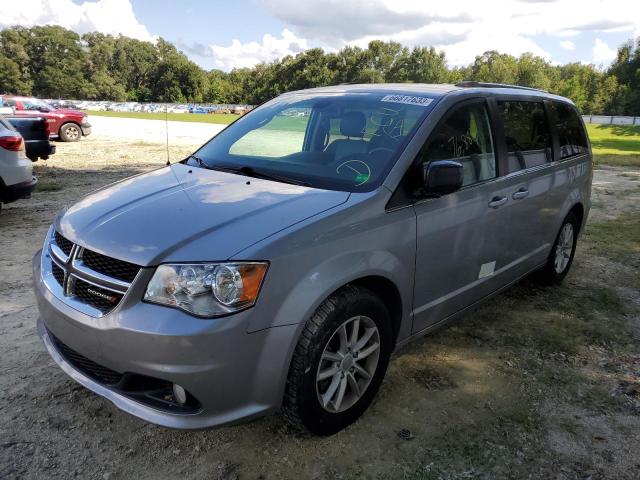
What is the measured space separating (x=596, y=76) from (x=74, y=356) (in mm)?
105943

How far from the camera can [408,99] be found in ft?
10.9

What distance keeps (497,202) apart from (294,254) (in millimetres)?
1821

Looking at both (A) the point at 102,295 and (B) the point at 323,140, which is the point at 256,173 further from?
(A) the point at 102,295

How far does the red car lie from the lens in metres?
17.3

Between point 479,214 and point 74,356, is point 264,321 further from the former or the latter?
point 479,214

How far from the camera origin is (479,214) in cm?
336

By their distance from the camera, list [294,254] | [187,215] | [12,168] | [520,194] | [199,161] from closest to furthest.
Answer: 1. [294,254]
2. [187,215]
3. [199,161]
4. [520,194]
5. [12,168]

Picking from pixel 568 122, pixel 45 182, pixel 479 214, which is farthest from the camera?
pixel 45 182

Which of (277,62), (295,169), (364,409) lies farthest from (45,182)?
(277,62)

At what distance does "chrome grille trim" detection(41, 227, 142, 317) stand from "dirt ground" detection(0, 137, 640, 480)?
29.9 inches

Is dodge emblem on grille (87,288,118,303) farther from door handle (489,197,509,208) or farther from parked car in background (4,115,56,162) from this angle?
parked car in background (4,115,56,162)

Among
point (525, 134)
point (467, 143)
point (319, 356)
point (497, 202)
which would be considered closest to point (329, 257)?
point (319, 356)

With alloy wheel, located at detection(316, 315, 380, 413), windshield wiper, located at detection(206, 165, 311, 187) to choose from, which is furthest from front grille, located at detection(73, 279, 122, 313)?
windshield wiper, located at detection(206, 165, 311, 187)

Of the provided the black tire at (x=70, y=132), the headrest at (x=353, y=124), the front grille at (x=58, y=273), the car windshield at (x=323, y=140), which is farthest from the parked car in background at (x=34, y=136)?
the headrest at (x=353, y=124)
